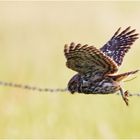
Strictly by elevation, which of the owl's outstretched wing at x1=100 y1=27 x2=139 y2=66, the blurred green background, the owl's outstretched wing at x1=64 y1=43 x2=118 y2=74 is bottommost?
the blurred green background

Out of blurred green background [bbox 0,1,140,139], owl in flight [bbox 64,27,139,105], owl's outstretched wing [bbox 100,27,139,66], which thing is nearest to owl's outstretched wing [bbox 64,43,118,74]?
owl in flight [bbox 64,27,139,105]

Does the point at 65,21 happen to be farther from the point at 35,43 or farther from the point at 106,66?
the point at 106,66

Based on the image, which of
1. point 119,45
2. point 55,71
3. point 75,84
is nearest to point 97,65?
point 75,84

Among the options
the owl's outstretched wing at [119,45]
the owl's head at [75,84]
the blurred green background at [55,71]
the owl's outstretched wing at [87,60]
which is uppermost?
the owl's outstretched wing at [87,60]

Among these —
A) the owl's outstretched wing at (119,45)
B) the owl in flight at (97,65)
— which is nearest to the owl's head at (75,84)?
the owl in flight at (97,65)

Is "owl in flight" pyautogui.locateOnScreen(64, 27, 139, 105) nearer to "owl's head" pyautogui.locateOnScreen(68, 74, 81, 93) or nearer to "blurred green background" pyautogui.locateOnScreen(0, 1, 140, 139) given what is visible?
"owl's head" pyautogui.locateOnScreen(68, 74, 81, 93)

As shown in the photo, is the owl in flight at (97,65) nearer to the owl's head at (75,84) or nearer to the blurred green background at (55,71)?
the owl's head at (75,84)

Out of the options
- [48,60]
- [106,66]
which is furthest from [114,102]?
[106,66]

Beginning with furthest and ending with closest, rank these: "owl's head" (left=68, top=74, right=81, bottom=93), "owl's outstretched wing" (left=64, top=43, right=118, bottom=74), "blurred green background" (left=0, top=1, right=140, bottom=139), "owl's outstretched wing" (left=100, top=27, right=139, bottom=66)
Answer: "blurred green background" (left=0, top=1, right=140, bottom=139) < "owl's outstretched wing" (left=100, top=27, right=139, bottom=66) < "owl's head" (left=68, top=74, right=81, bottom=93) < "owl's outstretched wing" (left=64, top=43, right=118, bottom=74)

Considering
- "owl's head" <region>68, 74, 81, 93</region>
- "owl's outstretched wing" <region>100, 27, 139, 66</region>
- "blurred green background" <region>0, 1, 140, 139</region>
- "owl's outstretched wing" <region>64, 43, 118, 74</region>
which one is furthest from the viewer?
"blurred green background" <region>0, 1, 140, 139</region>
